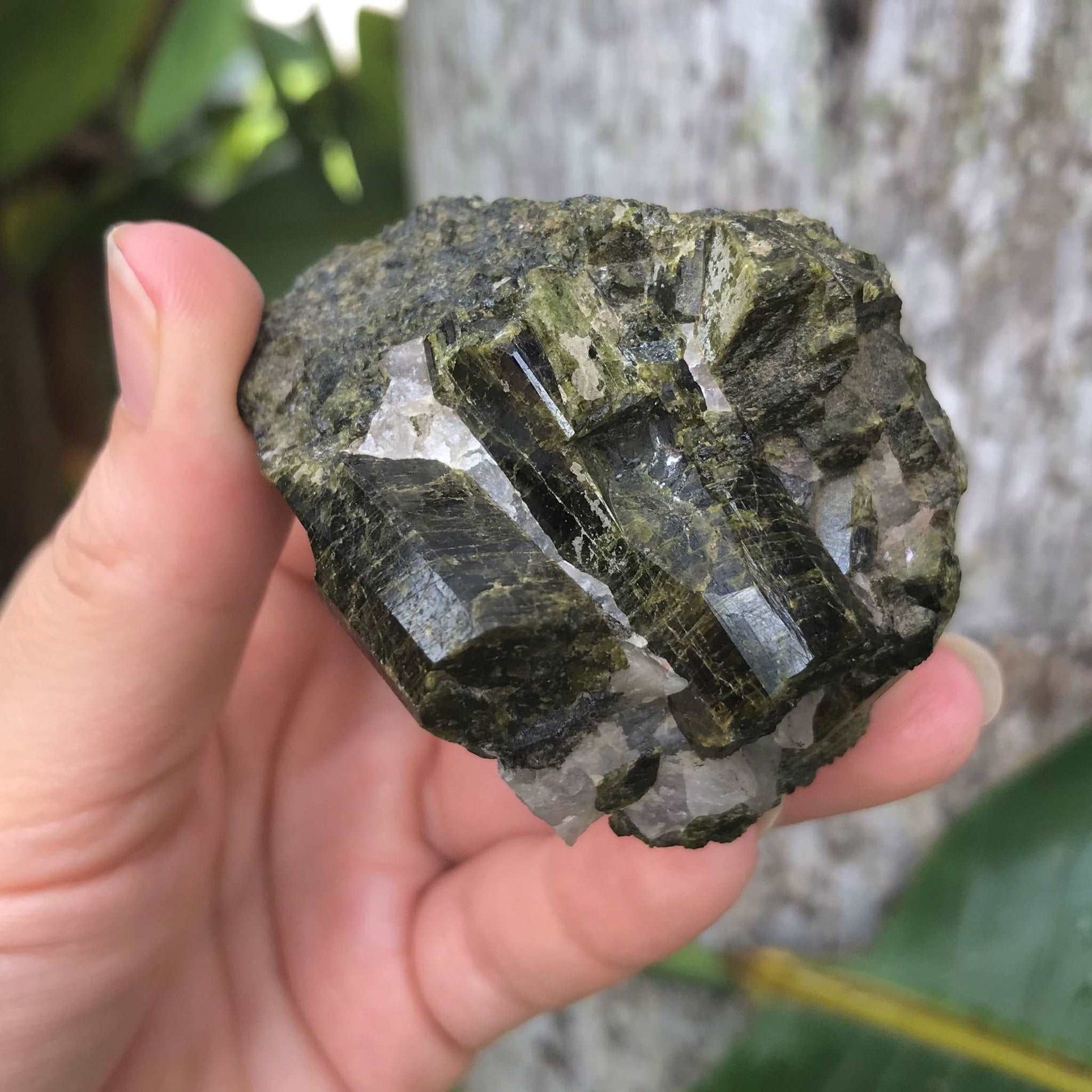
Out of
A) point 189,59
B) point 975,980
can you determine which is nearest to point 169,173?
point 189,59

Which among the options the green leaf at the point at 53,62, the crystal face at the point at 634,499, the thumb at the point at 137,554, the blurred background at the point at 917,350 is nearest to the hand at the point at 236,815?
the thumb at the point at 137,554

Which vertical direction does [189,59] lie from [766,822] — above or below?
above

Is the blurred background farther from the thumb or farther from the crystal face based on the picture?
the thumb

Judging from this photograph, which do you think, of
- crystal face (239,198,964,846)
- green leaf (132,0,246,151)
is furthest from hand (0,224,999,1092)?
green leaf (132,0,246,151)

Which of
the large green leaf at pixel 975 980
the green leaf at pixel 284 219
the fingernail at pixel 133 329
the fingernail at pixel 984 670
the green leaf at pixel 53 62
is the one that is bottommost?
the large green leaf at pixel 975 980

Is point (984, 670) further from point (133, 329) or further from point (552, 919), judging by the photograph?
point (133, 329)

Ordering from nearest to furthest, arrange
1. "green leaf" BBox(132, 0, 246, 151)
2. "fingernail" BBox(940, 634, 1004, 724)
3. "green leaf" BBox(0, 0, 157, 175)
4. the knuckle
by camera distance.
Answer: the knuckle
"fingernail" BBox(940, 634, 1004, 724)
"green leaf" BBox(0, 0, 157, 175)
"green leaf" BBox(132, 0, 246, 151)

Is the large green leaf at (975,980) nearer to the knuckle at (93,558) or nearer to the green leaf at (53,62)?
the knuckle at (93,558)
